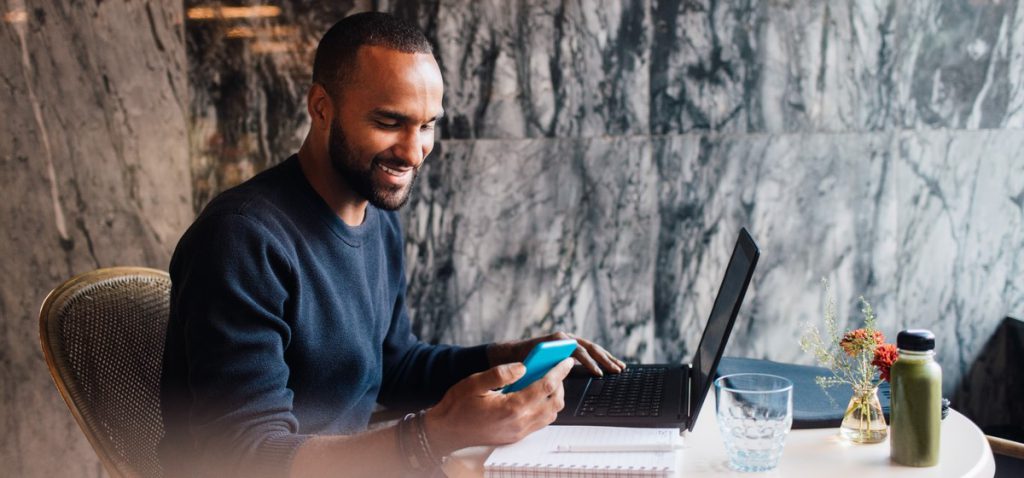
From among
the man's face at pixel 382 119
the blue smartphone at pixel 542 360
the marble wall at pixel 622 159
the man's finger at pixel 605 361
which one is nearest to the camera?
the blue smartphone at pixel 542 360

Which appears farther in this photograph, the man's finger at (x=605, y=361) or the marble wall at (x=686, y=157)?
the marble wall at (x=686, y=157)

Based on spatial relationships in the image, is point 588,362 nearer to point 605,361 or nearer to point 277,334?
point 605,361

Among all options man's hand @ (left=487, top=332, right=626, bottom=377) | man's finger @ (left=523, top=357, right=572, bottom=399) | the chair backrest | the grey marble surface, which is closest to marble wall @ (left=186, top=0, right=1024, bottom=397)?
the grey marble surface

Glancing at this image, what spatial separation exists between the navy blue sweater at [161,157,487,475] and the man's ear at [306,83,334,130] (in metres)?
0.09

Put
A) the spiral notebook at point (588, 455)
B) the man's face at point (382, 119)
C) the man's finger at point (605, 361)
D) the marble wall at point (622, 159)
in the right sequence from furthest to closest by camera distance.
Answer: the marble wall at point (622, 159)
the man's finger at point (605, 361)
the man's face at point (382, 119)
the spiral notebook at point (588, 455)

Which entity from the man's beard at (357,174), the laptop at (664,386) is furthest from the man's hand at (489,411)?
the man's beard at (357,174)

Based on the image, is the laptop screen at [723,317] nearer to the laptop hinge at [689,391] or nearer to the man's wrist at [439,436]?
the laptop hinge at [689,391]

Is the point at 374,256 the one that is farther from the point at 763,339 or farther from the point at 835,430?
the point at 763,339

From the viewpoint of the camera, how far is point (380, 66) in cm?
167

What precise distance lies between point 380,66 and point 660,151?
1.34m

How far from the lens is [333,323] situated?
64.6 inches

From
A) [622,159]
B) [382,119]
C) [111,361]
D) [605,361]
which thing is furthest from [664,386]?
[622,159]

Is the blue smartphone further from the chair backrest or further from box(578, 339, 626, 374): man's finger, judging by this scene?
the chair backrest

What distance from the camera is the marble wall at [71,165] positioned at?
264 centimetres
